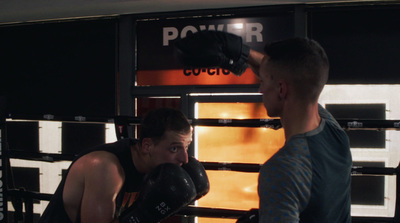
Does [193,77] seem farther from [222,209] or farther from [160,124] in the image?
[160,124]

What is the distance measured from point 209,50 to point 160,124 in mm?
543

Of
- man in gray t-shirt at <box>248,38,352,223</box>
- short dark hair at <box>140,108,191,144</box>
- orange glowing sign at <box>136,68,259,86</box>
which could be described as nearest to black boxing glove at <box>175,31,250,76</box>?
man in gray t-shirt at <box>248,38,352,223</box>

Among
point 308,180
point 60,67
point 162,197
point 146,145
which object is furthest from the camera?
point 60,67

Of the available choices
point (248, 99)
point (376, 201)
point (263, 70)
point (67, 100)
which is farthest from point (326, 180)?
point (67, 100)

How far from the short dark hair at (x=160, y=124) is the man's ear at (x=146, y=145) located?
0.05 feet

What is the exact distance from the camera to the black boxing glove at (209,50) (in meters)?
1.15

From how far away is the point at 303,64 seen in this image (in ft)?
3.04

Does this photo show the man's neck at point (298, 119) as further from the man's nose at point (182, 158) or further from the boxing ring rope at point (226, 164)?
the boxing ring rope at point (226, 164)

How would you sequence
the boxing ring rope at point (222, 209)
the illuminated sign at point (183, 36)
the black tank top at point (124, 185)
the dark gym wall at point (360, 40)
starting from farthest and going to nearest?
the illuminated sign at point (183, 36), the dark gym wall at point (360, 40), the boxing ring rope at point (222, 209), the black tank top at point (124, 185)

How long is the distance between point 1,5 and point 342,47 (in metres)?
3.13

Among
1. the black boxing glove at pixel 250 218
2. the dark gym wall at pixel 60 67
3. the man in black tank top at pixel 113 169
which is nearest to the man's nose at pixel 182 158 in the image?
the man in black tank top at pixel 113 169

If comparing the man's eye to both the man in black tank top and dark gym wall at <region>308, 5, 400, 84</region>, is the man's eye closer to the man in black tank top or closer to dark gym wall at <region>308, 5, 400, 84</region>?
the man in black tank top

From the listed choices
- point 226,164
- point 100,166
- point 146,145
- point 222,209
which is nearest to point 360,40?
point 226,164

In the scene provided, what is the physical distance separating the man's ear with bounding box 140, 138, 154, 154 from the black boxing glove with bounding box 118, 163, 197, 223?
0.18 meters
